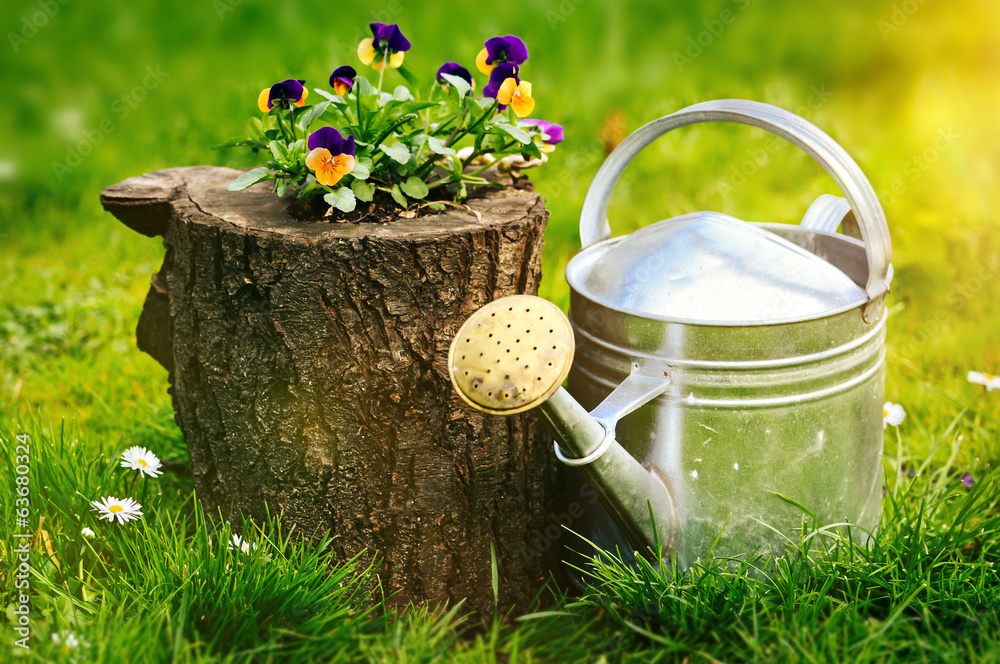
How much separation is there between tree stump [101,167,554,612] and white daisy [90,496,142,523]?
0.16 m

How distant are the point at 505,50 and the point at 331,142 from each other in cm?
46

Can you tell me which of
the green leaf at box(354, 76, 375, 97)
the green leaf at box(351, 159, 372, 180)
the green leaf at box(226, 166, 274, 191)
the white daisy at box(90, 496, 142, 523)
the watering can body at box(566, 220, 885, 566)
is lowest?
the white daisy at box(90, 496, 142, 523)

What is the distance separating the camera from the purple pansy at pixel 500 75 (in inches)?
67.4

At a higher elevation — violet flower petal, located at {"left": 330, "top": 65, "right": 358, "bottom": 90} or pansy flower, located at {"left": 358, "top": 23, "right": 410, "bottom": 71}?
pansy flower, located at {"left": 358, "top": 23, "right": 410, "bottom": 71}

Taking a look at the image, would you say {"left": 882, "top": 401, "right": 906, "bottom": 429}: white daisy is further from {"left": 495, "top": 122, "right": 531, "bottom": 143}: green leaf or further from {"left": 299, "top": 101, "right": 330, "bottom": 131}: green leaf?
{"left": 299, "top": 101, "right": 330, "bottom": 131}: green leaf

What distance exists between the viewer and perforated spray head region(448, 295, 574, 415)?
128 cm

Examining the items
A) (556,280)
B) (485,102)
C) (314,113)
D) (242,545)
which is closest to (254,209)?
(314,113)

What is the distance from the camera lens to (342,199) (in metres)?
1.60

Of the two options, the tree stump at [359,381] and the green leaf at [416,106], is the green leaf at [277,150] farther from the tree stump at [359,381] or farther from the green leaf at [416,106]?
the green leaf at [416,106]

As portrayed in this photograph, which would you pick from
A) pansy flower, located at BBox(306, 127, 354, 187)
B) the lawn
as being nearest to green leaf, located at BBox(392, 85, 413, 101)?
pansy flower, located at BBox(306, 127, 354, 187)

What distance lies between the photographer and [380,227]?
1.60 meters

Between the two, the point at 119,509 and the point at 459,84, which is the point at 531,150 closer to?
the point at 459,84

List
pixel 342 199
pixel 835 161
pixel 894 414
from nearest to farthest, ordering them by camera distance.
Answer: pixel 835 161, pixel 342 199, pixel 894 414

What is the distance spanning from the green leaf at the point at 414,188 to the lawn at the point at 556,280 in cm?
76
